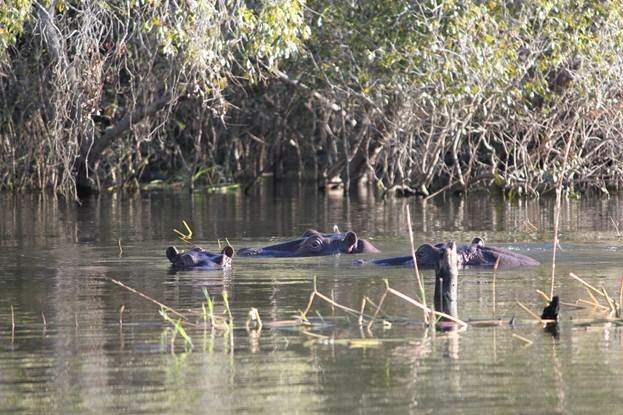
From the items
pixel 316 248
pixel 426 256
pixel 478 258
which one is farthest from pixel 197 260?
pixel 478 258

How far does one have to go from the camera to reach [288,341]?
952cm

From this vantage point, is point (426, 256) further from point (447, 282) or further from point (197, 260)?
point (447, 282)

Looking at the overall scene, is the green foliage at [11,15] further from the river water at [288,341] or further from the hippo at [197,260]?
the hippo at [197,260]

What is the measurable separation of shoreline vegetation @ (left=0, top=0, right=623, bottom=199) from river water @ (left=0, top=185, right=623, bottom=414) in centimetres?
333

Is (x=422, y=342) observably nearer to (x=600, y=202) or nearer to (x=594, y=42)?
(x=594, y=42)

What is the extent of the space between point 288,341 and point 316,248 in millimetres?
6182

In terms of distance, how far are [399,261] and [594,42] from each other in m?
10.5

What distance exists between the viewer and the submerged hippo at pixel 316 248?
51.3 ft

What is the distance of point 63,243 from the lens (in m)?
17.7

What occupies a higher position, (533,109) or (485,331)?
(533,109)

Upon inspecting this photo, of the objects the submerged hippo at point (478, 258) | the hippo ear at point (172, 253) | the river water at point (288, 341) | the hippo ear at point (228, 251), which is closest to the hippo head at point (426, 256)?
the submerged hippo at point (478, 258)

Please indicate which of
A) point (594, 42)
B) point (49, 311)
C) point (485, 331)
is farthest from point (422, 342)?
point (594, 42)

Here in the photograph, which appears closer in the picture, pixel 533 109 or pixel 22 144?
pixel 533 109

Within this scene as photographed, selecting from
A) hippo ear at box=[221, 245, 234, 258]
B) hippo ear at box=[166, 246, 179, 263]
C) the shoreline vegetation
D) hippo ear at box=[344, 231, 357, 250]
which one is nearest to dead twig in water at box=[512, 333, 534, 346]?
hippo ear at box=[221, 245, 234, 258]
